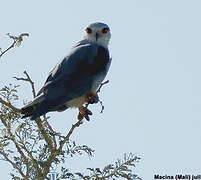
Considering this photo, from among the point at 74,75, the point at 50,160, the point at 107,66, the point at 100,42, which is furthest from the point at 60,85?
the point at 50,160

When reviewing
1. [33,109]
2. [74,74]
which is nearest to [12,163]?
[33,109]

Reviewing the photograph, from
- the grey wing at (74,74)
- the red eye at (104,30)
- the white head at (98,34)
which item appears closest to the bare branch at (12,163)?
the grey wing at (74,74)

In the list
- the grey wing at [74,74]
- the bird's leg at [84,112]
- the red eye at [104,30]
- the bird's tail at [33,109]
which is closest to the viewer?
the bird's tail at [33,109]

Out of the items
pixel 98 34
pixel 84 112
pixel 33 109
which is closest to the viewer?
pixel 33 109

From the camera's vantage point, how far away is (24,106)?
5594 millimetres

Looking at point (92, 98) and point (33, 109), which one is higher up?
point (92, 98)

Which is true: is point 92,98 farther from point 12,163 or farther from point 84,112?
point 12,163

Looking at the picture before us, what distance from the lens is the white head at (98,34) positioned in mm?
7559

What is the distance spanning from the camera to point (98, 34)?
7.62 meters

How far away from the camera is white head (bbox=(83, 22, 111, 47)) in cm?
756

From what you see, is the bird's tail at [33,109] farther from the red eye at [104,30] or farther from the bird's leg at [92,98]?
the red eye at [104,30]

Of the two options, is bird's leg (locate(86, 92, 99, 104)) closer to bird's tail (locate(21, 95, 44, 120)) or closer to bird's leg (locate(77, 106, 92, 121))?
bird's leg (locate(77, 106, 92, 121))

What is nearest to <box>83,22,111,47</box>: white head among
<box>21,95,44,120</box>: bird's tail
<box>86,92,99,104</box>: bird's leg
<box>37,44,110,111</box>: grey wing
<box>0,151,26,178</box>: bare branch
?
<box>37,44,110,111</box>: grey wing

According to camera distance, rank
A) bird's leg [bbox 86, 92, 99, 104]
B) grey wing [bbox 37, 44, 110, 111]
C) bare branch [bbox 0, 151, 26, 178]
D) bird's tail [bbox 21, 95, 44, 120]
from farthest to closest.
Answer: bird's leg [bbox 86, 92, 99, 104] → grey wing [bbox 37, 44, 110, 111] → bird's tail [bbox 21, 95, 44, 120] → bare branch [bbox 0, 151, 26, 178]
